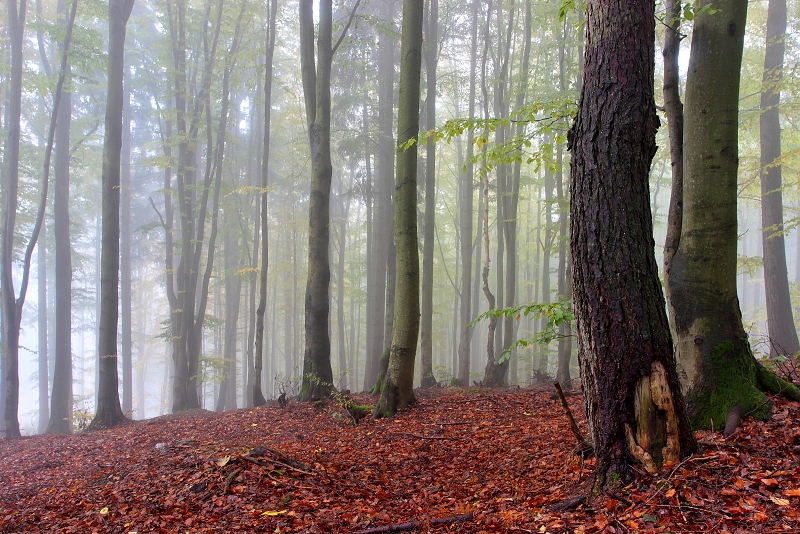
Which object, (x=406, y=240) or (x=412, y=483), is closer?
(x=412, y=483)

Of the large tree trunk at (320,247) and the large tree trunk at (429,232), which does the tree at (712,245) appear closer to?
the large tree trunk at (320,247)

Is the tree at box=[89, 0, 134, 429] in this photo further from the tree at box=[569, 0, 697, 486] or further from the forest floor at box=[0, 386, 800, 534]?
A: the tree at box=[569, 0, 697, 486]

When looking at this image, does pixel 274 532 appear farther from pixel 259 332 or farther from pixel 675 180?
pixel 259 332

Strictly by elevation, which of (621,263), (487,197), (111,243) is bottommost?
(621,263)

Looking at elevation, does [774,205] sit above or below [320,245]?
above

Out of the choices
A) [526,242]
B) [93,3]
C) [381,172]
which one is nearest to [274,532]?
[381,172]

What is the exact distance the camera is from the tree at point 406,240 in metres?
7.48

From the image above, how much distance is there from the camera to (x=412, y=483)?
15.3 feet

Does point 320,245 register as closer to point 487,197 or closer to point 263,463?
point 487,197

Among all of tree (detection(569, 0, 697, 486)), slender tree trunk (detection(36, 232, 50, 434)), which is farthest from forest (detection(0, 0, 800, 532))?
slender tree trunk (detection(36, 232, 50, 434))

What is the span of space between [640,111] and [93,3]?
14154 mm

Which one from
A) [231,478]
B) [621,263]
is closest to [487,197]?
[621,263]

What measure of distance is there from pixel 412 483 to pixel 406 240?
3838 mm

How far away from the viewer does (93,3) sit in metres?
11.9
